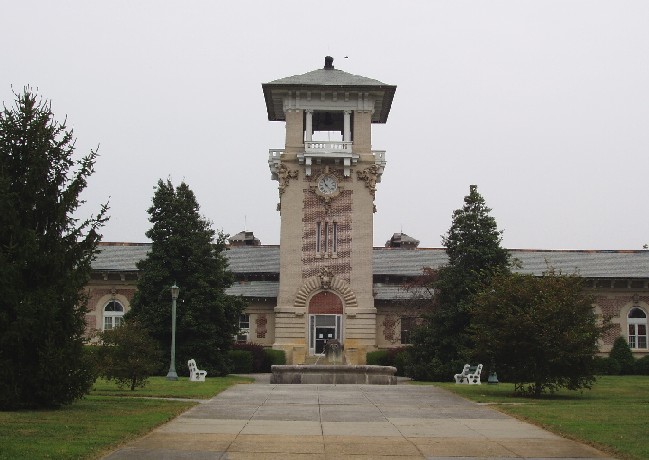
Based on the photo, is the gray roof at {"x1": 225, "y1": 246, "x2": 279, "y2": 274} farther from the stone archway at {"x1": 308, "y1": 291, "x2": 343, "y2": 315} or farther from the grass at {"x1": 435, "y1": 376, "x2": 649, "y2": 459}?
the grass at {"x1": 435, "y1": 376, "x2": 649, "y2": 459}

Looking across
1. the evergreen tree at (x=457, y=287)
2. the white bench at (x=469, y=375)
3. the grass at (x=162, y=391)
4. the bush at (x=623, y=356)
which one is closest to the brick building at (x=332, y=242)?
the bush at (x=623, y=356)

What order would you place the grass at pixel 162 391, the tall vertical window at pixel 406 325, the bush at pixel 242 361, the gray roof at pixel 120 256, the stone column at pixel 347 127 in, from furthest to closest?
the gray roof at pixel 120 256
the tall vertical window at pixel 406 325
the stone column at pixel 347 127
the bush at pixel 242 361
the grass at pixel 162 391

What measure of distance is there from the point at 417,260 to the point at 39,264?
40.1 metres

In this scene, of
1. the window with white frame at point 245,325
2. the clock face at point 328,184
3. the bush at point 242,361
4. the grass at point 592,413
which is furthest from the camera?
the window with white frame at point 245,325

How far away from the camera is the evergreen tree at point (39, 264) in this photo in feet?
60.6

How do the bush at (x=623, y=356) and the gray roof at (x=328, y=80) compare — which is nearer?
the bush at (x=623, y=356)

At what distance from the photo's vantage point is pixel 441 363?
4075cm

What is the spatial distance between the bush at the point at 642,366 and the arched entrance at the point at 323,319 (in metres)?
17.1

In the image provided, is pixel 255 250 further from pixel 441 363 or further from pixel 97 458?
pixel 97 458

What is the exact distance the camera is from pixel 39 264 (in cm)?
1897

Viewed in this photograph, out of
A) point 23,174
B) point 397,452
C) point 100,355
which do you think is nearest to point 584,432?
point 397,452

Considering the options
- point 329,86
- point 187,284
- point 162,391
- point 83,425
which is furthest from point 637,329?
point 83,425

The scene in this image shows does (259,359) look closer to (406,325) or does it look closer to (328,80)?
(406,325)

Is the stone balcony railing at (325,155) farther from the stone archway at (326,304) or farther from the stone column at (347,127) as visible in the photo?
the stone archway at (326,304)
